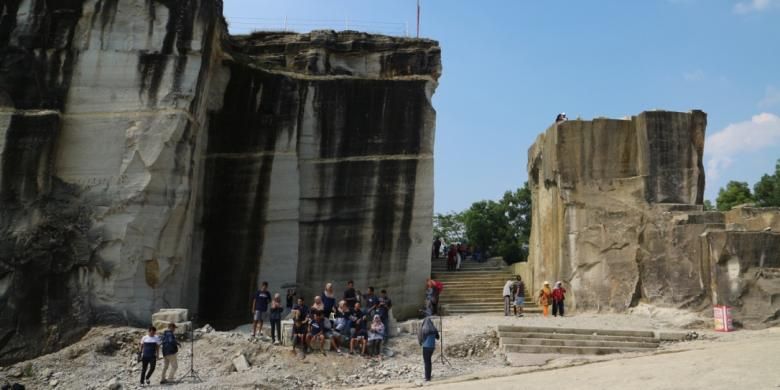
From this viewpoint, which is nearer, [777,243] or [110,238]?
[777,243]

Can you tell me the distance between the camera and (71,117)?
55.8 feet

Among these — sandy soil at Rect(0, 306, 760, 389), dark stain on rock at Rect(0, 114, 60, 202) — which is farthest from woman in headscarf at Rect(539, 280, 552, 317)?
dark stain on rock at Rect(0, 114, 60, 202)

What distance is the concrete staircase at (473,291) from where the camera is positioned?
1942 cm

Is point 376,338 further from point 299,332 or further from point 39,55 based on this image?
point 39,55

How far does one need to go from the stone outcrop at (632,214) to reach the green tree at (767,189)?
67.1ft

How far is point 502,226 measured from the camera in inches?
1499

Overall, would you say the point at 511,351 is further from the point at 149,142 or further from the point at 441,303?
the point at 149,142

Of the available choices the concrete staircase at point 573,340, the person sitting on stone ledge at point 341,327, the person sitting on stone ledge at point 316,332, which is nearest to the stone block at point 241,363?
the person sitting on stone ledge at point 316,332

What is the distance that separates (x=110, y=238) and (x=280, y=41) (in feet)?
35.1

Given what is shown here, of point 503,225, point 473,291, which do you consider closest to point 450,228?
point 503,225

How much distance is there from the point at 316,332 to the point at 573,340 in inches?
210

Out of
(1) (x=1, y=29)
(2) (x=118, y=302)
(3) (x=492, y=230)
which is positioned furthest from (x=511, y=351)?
(3) (x=492, y=230)

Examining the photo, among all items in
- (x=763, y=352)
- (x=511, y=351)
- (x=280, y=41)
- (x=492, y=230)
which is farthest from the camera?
(x=492, y=230)

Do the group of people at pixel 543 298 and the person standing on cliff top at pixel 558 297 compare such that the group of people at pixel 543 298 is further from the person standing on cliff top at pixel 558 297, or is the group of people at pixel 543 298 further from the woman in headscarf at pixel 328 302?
the woman in headscarf at pixel 328 302
